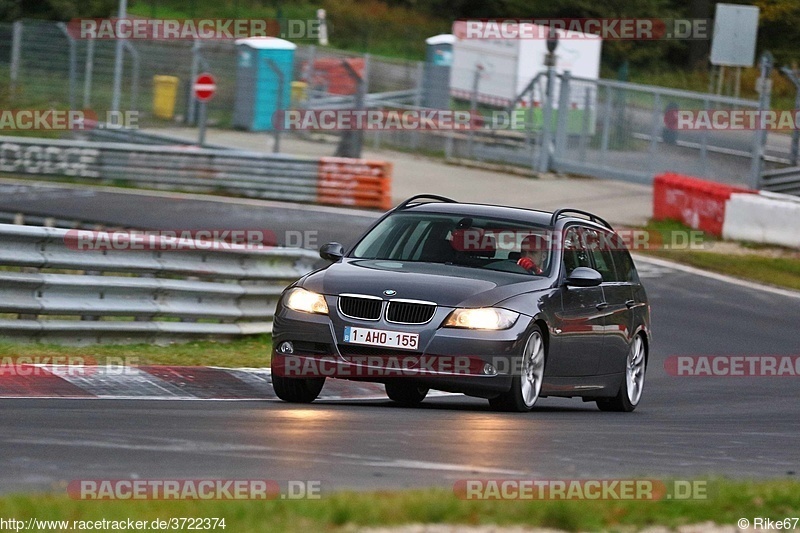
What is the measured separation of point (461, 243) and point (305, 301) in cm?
131

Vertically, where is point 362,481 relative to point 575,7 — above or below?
below

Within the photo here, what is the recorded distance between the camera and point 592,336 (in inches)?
448

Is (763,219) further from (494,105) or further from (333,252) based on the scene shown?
(333,252)

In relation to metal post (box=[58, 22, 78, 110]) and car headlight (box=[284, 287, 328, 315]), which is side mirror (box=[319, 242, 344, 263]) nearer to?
car headlight (box=[284, 287, 328, 315])

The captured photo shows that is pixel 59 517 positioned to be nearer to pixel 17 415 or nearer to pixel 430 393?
pixel 17 415

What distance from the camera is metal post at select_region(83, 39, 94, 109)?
1351 inches

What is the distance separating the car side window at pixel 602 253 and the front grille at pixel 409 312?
92.7 inches

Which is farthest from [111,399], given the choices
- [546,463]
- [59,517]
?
[59,517]

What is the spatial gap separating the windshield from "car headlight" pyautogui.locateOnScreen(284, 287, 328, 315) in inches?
33.9

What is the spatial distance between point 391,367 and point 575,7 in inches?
2077

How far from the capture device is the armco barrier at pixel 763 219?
83.7ft

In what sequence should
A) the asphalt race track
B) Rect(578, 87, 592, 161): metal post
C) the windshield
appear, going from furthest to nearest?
Rect(578, 87, 592, 161): metal post → the windshield → the asphalt race track

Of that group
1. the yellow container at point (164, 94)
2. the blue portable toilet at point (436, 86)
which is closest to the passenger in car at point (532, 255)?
the yellow container at point (164, 94)

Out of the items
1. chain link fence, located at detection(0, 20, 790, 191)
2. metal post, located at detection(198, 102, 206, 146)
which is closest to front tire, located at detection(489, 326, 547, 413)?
chain link fence, located at detection(0, 20, 790, 191)
